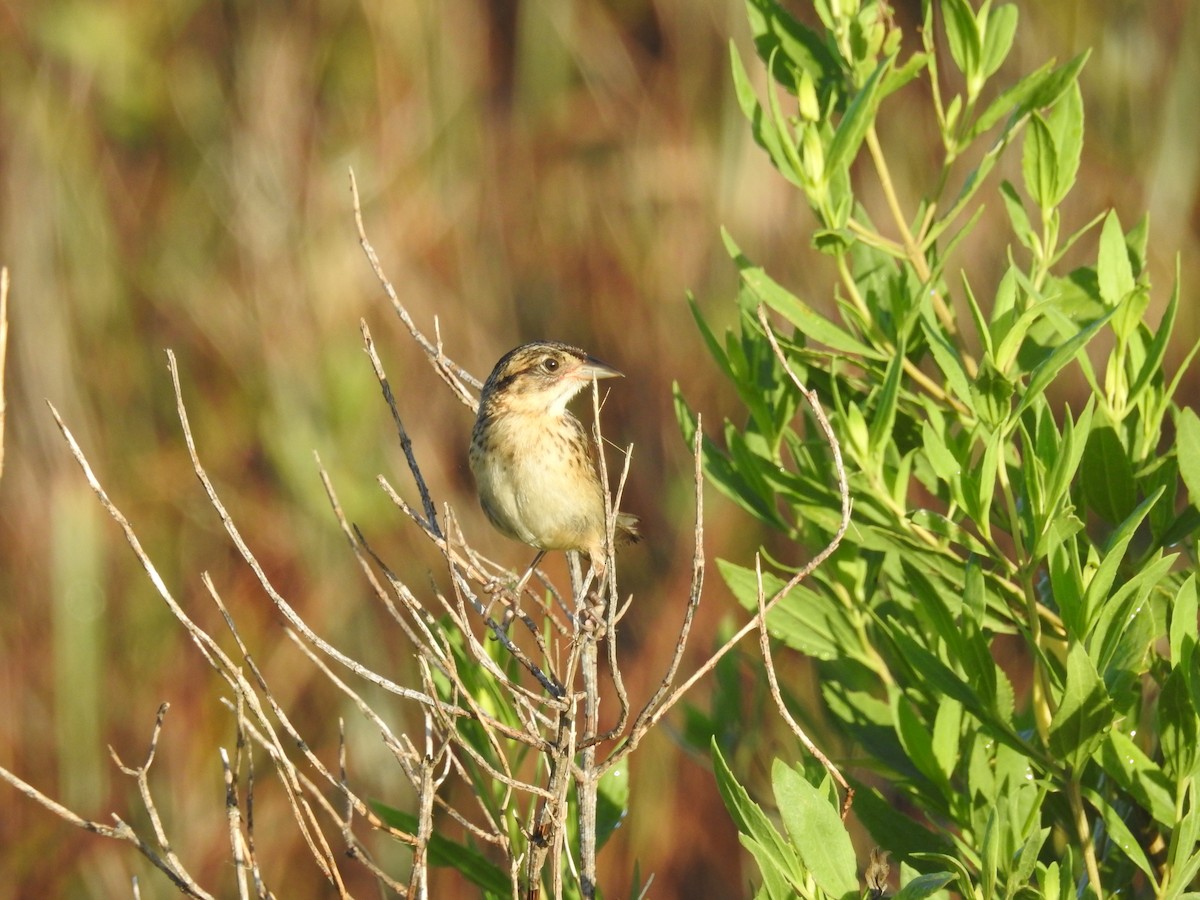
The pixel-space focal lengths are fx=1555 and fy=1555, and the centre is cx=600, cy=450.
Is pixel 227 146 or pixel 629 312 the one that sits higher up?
pixel 227 146

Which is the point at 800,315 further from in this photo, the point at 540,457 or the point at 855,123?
the point at 540,457

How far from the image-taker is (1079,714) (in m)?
1.89

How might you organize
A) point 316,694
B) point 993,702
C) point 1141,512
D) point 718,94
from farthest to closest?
1. point 718,94
2. point 316,694
3. point 993,702
4. point 1141,512

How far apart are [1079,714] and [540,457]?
6.86ft

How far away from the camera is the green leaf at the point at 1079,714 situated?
183cm

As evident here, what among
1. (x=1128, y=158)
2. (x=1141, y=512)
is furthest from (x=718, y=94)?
(x=1141, y=512)

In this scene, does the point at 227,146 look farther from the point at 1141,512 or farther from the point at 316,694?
the point at 1141,512

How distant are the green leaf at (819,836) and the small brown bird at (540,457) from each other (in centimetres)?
183

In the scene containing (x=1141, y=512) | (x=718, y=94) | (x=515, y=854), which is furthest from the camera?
(x=718, y=94)

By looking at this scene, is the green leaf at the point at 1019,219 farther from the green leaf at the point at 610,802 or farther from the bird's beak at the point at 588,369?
the bird's beak at the point at 588,369

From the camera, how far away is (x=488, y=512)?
3.84m

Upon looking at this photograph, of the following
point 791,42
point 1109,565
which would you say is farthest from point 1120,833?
point 791,42

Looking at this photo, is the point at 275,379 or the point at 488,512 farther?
the point at 275,379

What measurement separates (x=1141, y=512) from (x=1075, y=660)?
190 millimetres
